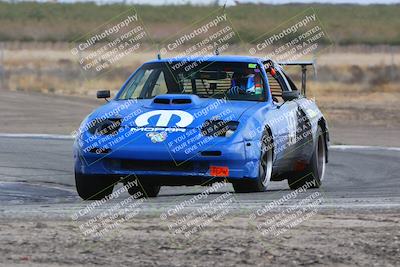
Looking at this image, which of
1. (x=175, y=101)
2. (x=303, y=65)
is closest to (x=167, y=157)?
(x=175, y=101)

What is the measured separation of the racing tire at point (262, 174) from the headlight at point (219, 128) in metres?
0.38

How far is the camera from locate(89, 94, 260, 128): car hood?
10538mm

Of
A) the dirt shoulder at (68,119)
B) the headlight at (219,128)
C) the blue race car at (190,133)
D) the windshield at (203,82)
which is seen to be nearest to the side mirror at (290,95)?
the blue race car at (190,133)

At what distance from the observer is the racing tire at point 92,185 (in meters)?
10.7

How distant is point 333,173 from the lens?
1516cm

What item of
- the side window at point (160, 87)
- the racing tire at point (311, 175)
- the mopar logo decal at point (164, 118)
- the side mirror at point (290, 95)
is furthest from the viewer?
→ the racing tire at point (311, 175)

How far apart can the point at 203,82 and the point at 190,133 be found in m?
1.45

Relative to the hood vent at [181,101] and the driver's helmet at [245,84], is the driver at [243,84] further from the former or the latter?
the hood vent at [181,101]

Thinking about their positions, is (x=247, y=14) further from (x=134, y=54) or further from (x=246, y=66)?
(x=246, y=66)

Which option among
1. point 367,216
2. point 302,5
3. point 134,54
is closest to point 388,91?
point 134,54

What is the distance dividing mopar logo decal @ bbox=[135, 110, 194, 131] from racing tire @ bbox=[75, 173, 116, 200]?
63cm

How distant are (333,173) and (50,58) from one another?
3640 cm

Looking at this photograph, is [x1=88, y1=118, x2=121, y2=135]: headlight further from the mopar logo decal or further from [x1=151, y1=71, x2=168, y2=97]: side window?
[x1=151, y1=71, x2=168, y2=97]: side window

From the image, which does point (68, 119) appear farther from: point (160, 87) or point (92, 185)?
point (92, 185)
